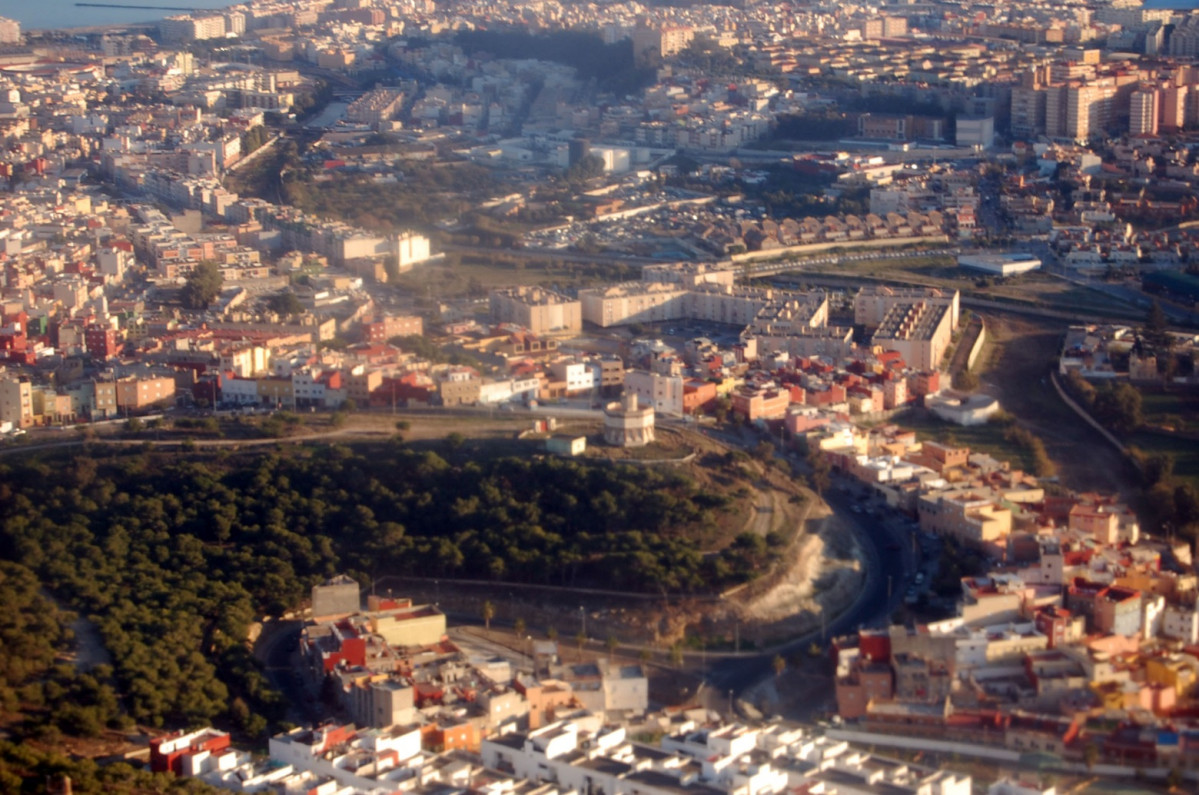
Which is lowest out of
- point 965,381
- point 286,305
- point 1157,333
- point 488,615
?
point 488,615

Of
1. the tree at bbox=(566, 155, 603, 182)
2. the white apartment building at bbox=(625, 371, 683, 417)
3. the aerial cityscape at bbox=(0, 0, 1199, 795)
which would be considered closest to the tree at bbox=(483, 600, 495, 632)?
the aerial cityscape at bbox=(0, 0, 1199, 795)

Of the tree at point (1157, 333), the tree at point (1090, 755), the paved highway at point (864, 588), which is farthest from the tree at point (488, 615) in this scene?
the tree at point (1157, 333)

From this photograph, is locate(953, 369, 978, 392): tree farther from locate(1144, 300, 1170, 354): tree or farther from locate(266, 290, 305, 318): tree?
locate(266, 290, 305, 318): tree

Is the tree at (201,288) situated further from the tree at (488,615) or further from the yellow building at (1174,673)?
the yellow building at (1174,673)

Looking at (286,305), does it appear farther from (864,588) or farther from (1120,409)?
(864,588)

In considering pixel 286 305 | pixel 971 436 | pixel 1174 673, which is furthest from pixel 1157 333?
pixel 286 305

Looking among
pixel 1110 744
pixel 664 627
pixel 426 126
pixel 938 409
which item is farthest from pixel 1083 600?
pixel 426 126
